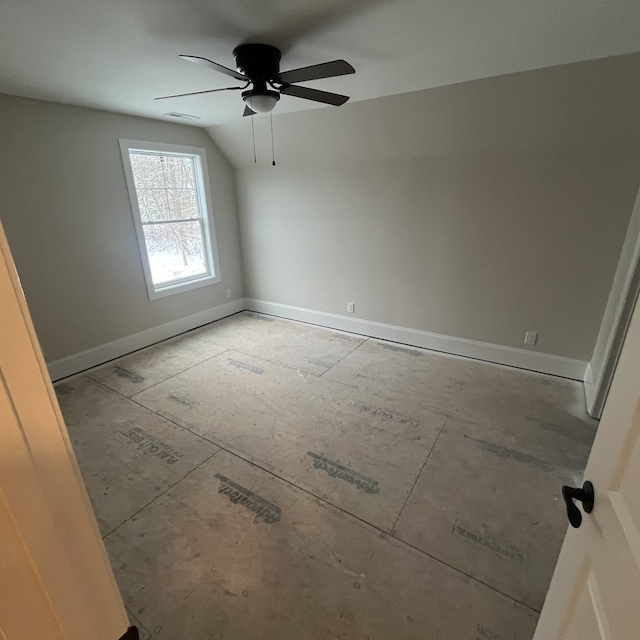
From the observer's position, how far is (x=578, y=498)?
787mm

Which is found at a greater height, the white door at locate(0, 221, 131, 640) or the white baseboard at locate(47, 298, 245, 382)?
the white door at locate(0, 221, 131, 640)

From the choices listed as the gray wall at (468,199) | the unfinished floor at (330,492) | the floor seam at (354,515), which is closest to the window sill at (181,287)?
the unfinished floor at (330,492)

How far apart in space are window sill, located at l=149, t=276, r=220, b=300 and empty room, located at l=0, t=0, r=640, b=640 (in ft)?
0.11

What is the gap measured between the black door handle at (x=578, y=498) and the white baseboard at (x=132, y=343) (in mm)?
3959

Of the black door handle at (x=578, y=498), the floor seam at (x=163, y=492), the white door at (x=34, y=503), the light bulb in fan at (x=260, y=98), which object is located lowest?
the floor seam at (x=163, y=492)

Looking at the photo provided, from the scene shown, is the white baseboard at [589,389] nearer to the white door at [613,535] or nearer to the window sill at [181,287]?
the white door at [613,535]

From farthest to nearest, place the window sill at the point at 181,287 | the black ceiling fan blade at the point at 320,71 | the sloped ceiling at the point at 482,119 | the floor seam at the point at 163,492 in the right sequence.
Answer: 1. the window sill at the point at 181,287
2. the sloped ceiling at the point at 482,119
3. the floor seam at the point at 163,492
4. the black ceiling fan blade at the point at 320,71

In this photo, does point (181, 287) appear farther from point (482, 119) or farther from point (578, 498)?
point (578, 498)

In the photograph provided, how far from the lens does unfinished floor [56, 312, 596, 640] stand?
1.49m

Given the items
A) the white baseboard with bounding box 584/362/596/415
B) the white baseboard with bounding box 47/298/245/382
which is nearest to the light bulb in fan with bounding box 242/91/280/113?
the white baseboard with bounding box 47/298/245/382

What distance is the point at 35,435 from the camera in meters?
0.45

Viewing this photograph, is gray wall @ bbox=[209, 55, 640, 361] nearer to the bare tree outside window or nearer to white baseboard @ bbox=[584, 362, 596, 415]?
white baseboard @ bbox=[584, 362, 596, 415]

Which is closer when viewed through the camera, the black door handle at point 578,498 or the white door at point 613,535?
the white door at point 613,535

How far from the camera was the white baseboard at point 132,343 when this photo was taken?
339 centimetres
